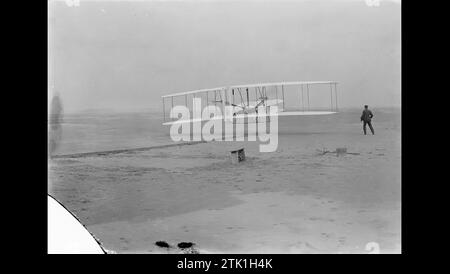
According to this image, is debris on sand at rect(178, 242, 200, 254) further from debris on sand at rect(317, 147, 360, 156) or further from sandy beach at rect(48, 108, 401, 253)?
debris on sand at rect(317, 147, 360, 156)

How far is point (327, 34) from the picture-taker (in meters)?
5.39

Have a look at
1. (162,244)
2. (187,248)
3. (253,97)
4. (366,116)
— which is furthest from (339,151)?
(162,244)

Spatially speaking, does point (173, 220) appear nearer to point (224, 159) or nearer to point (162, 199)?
point (162, 199)

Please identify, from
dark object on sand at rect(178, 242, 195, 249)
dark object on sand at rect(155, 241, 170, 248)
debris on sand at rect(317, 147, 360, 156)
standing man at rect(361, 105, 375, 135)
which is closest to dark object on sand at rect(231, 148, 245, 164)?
debris on sand at rect(317, 147, 360, 156)

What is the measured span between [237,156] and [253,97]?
0.85 metres

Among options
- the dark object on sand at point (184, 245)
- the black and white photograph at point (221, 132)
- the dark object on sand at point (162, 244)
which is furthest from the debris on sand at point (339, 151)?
the dark object on sand at point (162, 244)

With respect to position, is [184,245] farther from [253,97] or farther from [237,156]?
[253,97]

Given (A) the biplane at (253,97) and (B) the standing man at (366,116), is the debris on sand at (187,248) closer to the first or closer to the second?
(A) the biplane at (253,97)

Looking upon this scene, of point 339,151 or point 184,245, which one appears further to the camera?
point 339,151

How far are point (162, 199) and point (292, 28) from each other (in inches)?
109

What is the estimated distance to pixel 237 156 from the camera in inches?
216

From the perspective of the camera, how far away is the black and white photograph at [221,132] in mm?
4941

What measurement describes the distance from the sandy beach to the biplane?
1.02ft

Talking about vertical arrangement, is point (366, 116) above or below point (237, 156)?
above
